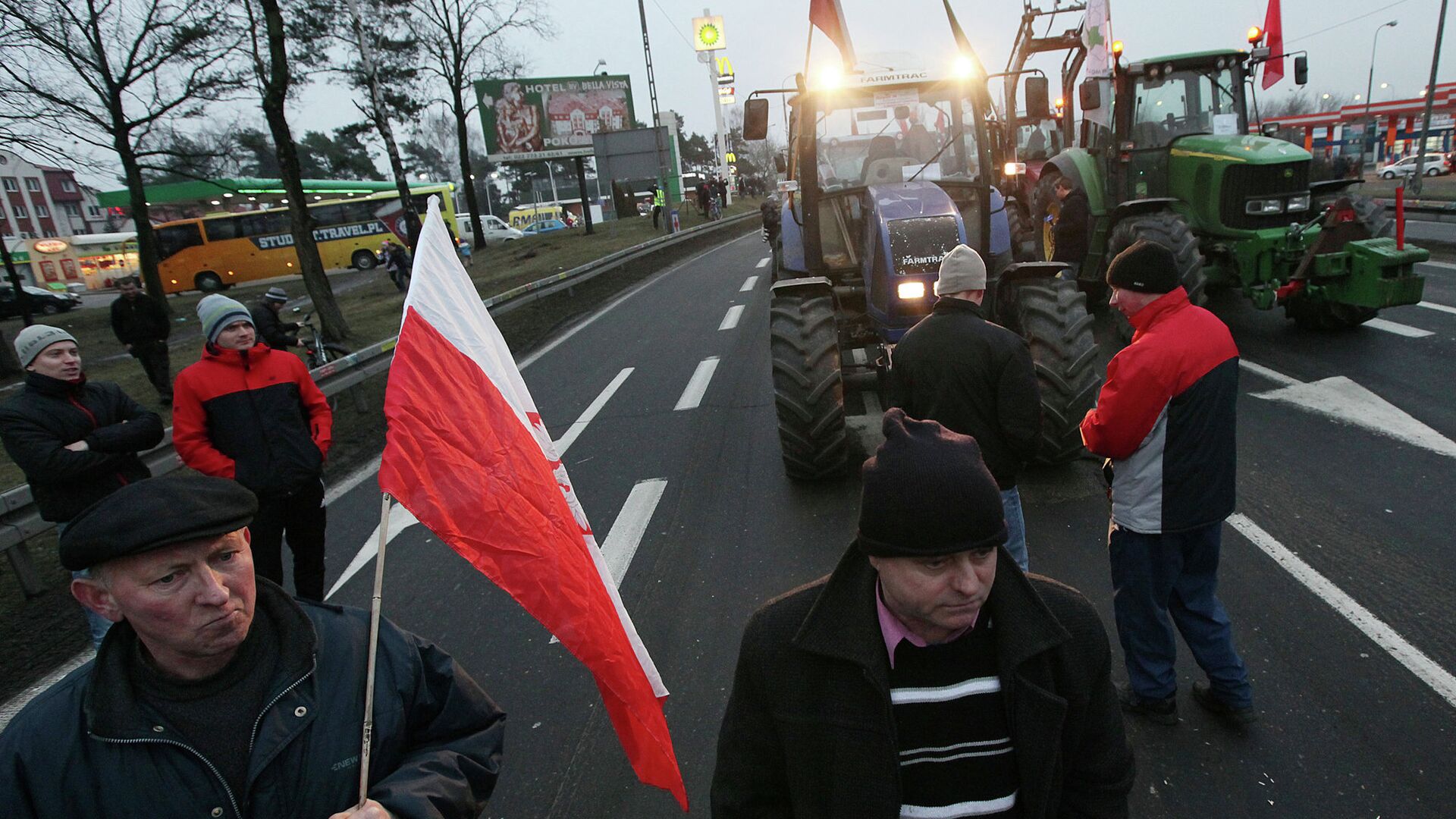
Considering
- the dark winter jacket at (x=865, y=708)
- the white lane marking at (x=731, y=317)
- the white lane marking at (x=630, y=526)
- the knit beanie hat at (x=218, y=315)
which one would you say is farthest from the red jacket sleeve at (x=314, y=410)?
the white lane marking at (x=731, y=317)

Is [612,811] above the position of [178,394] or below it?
below

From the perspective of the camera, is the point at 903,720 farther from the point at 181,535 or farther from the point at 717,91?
the point at 717,91

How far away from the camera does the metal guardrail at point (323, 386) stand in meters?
5.38

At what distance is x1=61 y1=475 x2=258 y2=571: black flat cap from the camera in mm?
1767

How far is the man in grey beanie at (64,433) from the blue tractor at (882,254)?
13.4ft

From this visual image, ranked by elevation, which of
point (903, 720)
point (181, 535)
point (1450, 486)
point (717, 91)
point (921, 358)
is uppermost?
point (717, 91)

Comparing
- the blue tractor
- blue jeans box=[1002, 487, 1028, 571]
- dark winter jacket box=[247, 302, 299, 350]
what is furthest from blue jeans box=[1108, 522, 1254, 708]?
dark winter jacket box=[247, 302, 299, 350]

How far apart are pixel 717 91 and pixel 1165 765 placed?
64840 millimetres

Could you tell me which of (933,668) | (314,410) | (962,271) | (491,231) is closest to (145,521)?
(933,668)

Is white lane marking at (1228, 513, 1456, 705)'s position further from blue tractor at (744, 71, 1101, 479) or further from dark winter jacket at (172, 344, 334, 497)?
dark winter jacket at (172, 344, 334, 497)

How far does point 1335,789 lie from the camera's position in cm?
300

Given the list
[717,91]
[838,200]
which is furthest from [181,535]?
[717,91]

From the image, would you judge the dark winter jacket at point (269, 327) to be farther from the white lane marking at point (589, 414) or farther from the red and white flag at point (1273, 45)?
the red and white flag at point (1273, 45)

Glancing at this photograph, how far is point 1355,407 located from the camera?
6.98m
